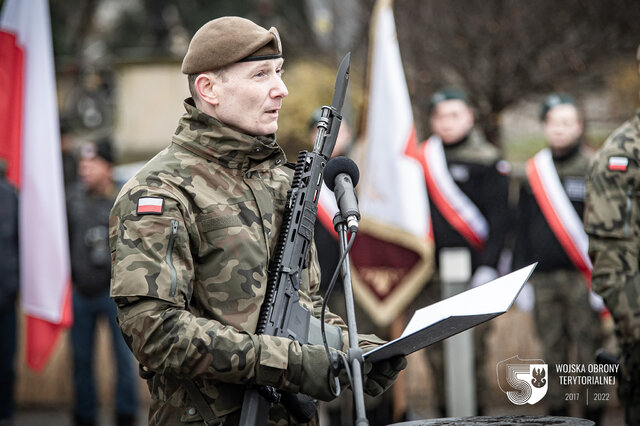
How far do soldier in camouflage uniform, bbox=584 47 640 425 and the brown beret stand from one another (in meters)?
1.87

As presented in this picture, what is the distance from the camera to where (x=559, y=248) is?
6.86 meters

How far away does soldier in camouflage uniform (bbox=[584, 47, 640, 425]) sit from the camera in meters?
3.83

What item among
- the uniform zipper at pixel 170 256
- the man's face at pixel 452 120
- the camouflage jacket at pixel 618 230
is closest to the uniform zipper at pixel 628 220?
the camouflage jacket at pixel 618 230

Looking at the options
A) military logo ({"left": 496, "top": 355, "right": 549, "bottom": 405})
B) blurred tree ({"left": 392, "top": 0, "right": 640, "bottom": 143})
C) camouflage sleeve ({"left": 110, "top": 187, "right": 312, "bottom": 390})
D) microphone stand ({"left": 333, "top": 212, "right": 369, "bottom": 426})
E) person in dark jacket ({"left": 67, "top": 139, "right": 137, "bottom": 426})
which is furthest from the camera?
blurred tree ({"left": 392, "top": 0, "right": 640, "bottom": 143})

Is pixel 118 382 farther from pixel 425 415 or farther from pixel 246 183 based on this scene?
pixel 246 183

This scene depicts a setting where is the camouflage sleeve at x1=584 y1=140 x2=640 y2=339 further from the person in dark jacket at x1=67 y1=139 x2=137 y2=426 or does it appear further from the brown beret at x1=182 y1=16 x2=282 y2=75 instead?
the person in dark jacket at x1=67 y1=139 x2=137 y2=426

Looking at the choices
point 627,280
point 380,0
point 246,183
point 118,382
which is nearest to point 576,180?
point 380,0

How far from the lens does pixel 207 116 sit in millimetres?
2779

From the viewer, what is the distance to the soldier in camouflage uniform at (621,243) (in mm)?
3834

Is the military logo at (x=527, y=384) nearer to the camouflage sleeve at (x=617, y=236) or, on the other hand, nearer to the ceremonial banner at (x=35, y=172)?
the camouflage sleeve at (x=617, y=236)

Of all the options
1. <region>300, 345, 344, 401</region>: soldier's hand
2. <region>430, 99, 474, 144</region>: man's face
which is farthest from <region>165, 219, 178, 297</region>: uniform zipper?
<region>430, 99, 474, 144</region>: man's face

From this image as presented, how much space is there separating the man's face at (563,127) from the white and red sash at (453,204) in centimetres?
87

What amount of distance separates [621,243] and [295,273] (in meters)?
1.80

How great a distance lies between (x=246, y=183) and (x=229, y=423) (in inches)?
28.8
